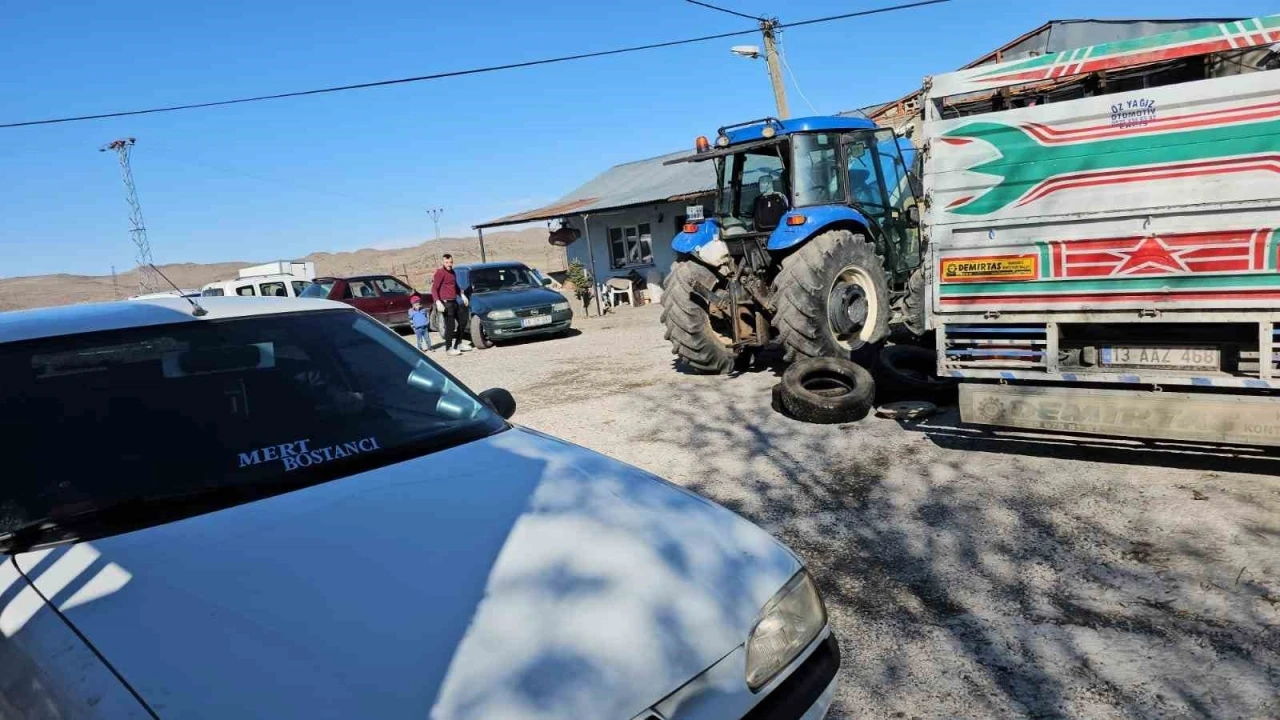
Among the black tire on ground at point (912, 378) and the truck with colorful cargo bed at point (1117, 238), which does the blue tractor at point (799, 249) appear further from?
the truck with colorful cargo bed at point (1117, 238)

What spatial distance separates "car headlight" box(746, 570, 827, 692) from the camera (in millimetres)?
1838

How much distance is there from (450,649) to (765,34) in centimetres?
1726

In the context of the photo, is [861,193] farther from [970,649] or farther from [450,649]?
[450,649]

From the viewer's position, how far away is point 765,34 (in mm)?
16703

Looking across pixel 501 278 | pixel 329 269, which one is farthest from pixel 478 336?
pixel 329 269

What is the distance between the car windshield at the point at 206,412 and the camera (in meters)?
2.18

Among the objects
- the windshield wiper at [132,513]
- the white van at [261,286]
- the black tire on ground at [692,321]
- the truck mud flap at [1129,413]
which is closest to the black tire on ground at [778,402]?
the black tire on ground at [692,321]

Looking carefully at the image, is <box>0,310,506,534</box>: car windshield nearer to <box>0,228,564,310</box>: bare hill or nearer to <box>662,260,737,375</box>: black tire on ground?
<box>662,260,737,375</box>: black tire on ground

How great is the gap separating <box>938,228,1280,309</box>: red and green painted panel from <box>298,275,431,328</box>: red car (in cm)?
1486

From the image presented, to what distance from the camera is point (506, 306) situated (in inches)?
572

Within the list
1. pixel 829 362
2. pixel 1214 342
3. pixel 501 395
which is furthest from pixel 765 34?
pixel 501 395

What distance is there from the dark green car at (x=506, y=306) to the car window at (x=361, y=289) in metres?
3.97

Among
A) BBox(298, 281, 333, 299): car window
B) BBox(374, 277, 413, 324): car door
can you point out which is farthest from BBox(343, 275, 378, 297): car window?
BBox(298, 281, 333, 299): car window

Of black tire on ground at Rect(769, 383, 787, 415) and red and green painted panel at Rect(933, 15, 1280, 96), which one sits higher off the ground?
red and green painted panel at Rect(933, 15, 1280, 96)
